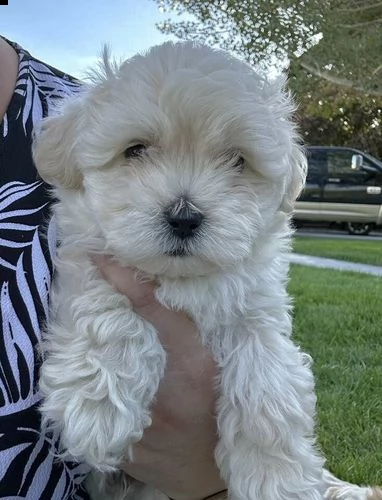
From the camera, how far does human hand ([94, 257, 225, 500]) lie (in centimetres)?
227

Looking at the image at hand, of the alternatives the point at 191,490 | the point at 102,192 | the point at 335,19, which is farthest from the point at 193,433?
the point at 335,19

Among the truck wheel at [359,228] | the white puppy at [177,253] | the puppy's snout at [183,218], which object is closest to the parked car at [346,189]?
the truck wheel at [359,228]

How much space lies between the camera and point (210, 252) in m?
2.17

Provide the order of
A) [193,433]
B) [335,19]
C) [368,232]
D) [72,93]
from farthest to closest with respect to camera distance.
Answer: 1. [368,232]
2. [335,19]
3. [72,93]
4. [193,433]

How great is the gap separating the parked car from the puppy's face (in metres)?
21.4

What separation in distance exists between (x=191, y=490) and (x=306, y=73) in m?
13.3

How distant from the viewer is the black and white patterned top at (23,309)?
203cm

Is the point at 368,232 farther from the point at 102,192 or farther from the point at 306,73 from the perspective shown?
the point at 102,192

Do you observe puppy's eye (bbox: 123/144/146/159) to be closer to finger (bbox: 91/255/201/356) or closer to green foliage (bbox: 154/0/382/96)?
finger (bbox: 91/255/201/356)

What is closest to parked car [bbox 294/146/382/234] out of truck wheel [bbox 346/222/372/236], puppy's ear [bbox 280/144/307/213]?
truck wheel [bbox 346/222/372/236]

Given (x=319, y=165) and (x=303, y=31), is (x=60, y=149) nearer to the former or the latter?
(x=303, y=31)

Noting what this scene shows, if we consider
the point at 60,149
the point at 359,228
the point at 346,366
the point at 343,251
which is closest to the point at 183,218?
the point at 60,149

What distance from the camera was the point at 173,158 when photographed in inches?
90.0

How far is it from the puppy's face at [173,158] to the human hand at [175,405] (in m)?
0.11
